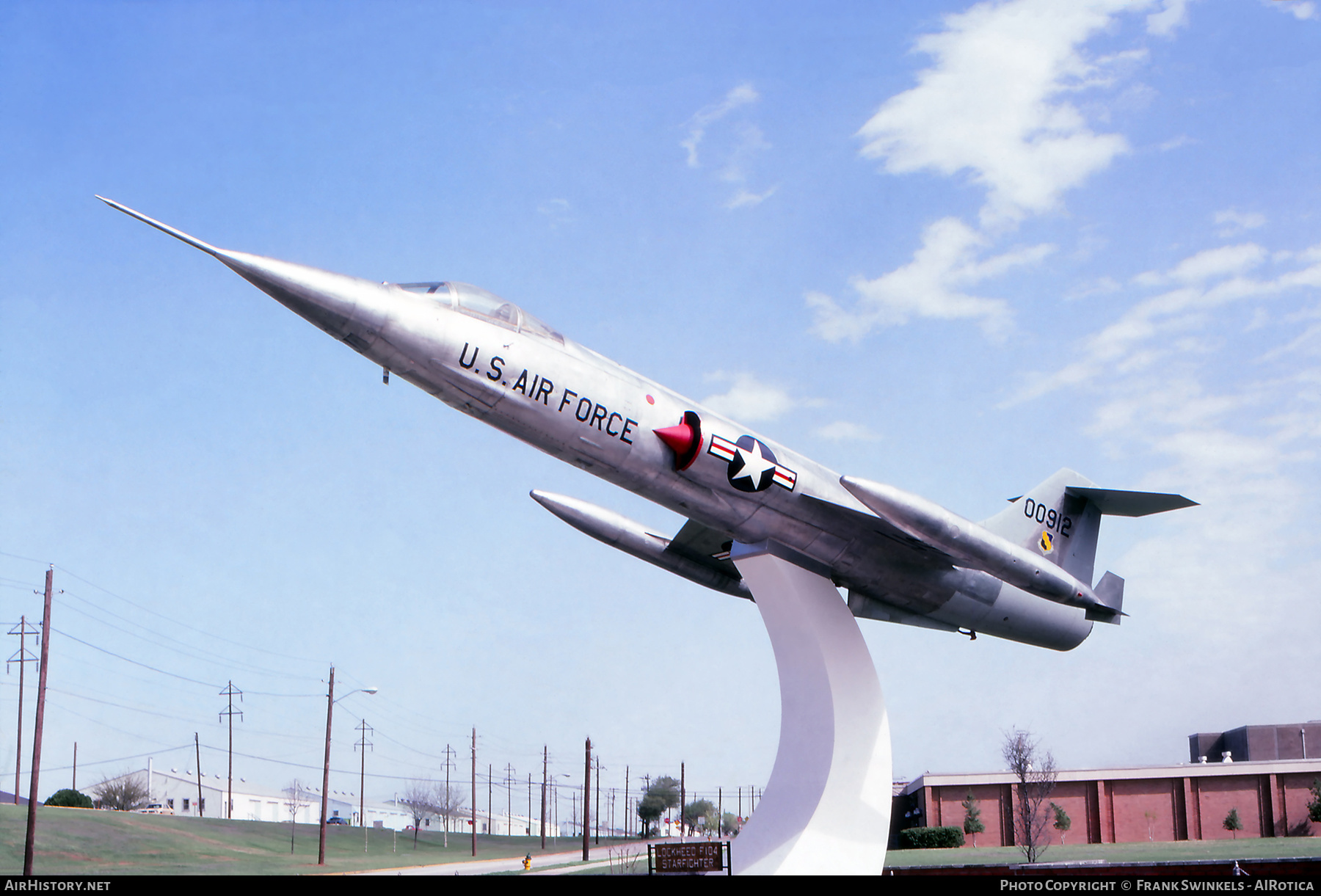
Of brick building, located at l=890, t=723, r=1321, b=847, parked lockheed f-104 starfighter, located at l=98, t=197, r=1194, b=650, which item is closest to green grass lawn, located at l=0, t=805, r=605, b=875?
parked lockheed f-104 starfighter, located at l=98, t=197, r=1194, b=650

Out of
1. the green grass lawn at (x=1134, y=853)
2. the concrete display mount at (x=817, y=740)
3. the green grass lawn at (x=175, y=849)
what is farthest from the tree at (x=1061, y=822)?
the concrete display mount at (x=817, y=740)

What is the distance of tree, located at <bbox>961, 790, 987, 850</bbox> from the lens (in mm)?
44594

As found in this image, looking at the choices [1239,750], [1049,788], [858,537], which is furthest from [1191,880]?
[1239,750]

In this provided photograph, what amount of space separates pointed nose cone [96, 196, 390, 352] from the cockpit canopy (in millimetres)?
643

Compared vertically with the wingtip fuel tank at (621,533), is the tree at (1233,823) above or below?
below

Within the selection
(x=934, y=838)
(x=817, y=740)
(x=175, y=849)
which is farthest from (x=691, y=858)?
(x=175, y=849)

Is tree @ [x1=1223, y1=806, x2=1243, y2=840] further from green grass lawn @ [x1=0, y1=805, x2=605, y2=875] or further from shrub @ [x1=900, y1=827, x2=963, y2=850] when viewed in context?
green grass lawn @ [x1=0, y1=805, x2=605, y2=875]

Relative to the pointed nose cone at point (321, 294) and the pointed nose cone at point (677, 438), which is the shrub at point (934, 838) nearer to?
the pointed nose cone at point (677, 438)

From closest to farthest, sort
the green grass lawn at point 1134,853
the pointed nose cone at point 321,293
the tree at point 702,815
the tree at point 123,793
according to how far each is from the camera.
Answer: the pointed nose cone at point 321,293 < the green grass lawn at point 1134,853 < the tree at point 123,793 < the tree at point 702,815

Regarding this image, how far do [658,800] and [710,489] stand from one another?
2983 inches

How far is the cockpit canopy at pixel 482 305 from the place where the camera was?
13.0 meters

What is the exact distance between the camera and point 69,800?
190ft

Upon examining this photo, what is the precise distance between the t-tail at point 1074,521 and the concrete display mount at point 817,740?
4.62 meters

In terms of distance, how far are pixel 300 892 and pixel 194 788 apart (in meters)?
92.7
